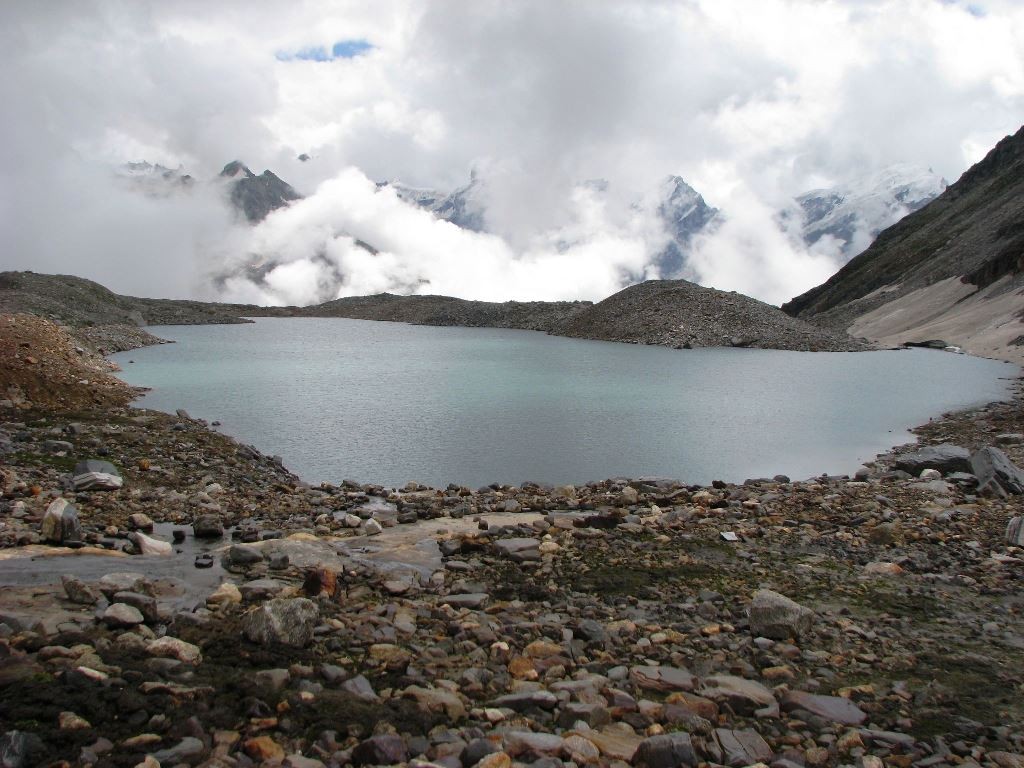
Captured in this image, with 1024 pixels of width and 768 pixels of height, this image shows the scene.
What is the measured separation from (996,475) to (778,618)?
11.0m

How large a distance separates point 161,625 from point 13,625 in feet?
4.22

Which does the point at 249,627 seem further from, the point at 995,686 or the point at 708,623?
the point at 995,686

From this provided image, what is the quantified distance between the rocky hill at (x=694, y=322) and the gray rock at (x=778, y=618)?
7593 cm

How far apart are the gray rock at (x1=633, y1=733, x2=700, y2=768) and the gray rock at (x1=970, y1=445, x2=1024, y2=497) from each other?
13577 millimetres

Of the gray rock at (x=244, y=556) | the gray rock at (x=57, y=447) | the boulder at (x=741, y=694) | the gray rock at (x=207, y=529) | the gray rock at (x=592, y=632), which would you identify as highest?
the gray rock at (x=57, y=447)

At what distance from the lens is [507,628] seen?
8.41 meters

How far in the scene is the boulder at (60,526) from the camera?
448 inches

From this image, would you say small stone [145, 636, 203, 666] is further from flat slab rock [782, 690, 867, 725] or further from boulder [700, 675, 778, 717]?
flat slab rock [782, 690, 867, 725]

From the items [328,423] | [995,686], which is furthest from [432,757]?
[328,423]

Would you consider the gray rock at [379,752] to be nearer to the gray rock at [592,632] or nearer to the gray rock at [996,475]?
the gray rock at [592,632]

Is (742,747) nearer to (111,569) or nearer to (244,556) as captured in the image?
(244,556)

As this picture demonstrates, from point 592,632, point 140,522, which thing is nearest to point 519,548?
point 592,632

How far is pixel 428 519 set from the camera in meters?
14.7

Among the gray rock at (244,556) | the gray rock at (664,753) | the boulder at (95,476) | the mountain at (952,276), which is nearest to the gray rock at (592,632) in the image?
the gray rock at (664,753)
